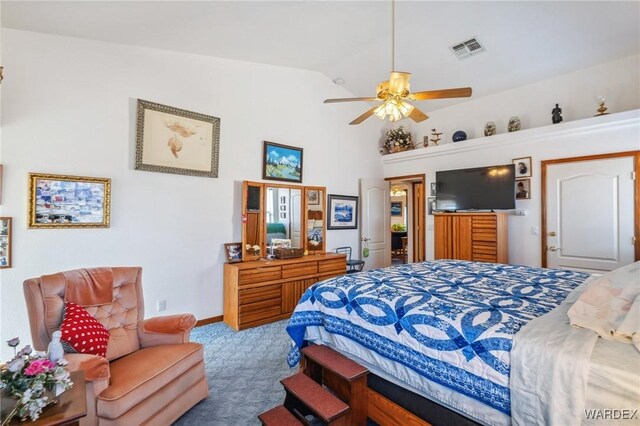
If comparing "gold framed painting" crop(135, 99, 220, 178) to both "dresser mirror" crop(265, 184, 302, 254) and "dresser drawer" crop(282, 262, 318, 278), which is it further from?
"dresser drawer" crop(282, 262, 318, 278)

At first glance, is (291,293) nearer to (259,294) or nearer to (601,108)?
(259,294)

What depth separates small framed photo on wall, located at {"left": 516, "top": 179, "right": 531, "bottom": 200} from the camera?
171 inches

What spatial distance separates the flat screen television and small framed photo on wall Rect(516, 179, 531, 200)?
0.26 meters

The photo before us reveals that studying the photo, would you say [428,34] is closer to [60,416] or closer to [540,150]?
[540,150]

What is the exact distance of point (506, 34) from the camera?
142 inches

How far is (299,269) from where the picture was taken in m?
4.27

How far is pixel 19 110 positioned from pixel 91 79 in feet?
2.19

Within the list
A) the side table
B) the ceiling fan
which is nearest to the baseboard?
the side table

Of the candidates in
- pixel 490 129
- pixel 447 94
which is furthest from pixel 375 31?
pixel 490 129

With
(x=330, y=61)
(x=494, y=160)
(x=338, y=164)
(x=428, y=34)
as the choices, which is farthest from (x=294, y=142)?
(x=494, y=160)

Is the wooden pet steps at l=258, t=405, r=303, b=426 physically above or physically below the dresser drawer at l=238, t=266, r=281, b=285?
below

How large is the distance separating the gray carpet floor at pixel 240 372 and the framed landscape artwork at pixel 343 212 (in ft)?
6.85

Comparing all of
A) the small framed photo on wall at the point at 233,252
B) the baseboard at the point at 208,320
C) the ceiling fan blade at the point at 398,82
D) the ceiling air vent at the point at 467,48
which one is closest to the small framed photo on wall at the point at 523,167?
the ceiling air vent at the point at 467,48

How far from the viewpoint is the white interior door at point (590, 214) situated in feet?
11.8
